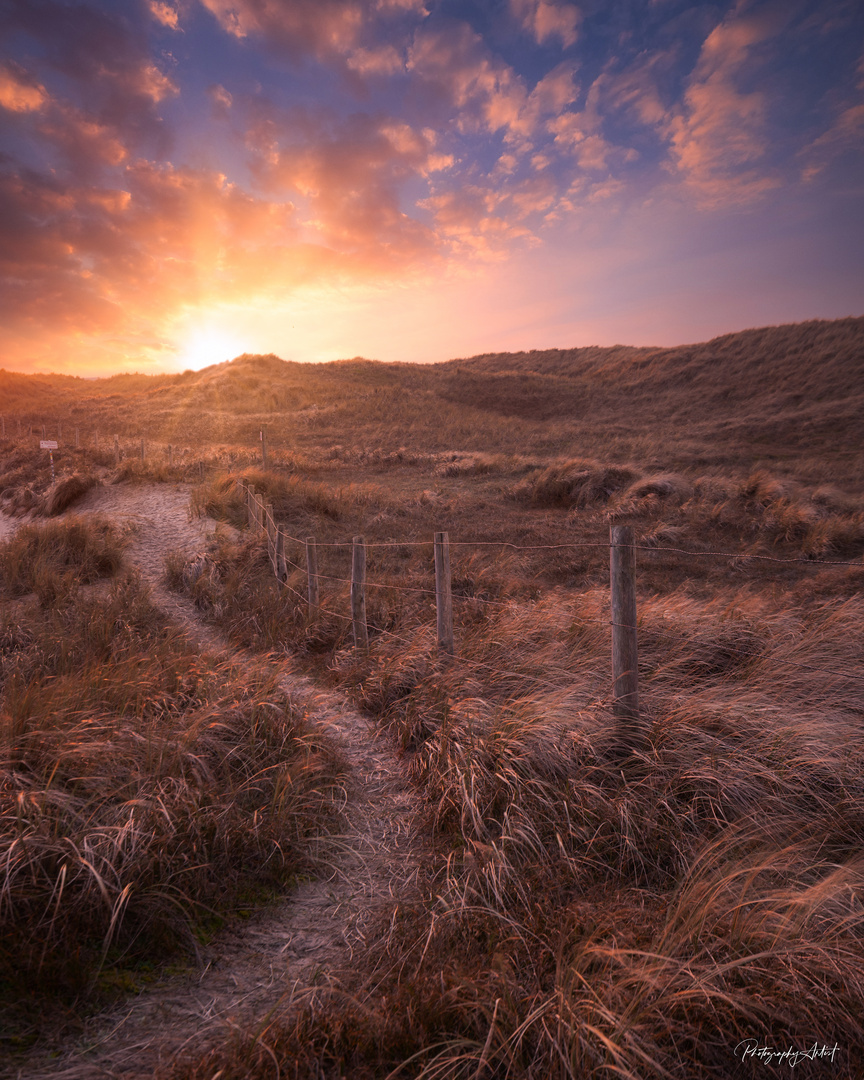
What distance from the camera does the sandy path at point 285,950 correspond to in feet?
7.06

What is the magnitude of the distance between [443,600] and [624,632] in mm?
2057

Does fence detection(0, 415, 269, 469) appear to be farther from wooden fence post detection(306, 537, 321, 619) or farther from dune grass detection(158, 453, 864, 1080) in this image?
dune grass detection(158, 453, 864, 1080)

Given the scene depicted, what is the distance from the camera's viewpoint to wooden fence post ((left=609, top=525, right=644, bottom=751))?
12.9 ft

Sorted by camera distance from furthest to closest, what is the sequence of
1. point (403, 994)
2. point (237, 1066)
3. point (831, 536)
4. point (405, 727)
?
point (831, 536) → point (405, 727) → point (403, 994) → point (237, 1066)

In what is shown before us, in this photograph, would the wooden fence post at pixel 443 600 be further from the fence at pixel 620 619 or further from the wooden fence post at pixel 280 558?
the wooden fence post at pixel 280 558

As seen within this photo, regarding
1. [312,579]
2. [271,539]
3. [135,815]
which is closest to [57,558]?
[271,539]

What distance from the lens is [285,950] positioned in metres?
2.72

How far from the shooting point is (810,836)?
3.07 metres

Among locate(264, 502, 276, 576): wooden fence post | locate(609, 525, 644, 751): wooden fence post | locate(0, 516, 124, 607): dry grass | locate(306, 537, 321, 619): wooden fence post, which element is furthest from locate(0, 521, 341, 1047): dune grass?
locate(264, 502, 276, 576): wooden fence post

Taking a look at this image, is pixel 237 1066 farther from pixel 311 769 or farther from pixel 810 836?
pixel 810 836

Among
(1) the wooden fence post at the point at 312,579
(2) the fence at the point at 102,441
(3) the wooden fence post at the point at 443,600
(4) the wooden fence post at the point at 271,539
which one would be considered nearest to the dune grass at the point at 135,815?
(3) the wooden fence post at the point at 443,600

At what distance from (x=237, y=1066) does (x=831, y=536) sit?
12.3m

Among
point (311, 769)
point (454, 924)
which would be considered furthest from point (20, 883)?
point (454, 924)

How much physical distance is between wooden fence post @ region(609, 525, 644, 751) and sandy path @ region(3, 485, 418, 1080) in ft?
5.48
